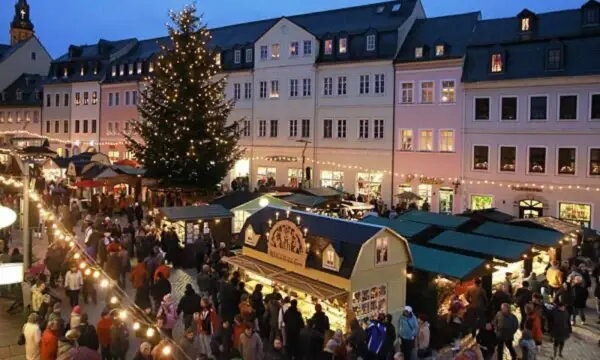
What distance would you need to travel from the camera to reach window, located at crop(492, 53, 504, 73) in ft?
102

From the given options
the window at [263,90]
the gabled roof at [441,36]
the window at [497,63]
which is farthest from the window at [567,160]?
the window at [263,90]

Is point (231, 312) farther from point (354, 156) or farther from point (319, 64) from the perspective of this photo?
point (319, 64)

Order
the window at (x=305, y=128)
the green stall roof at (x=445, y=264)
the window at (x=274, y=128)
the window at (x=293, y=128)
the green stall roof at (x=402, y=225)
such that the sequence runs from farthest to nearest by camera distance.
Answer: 1. the window at (x=274, y=128)
2. the window at (x=293, y=128)
3. the window at (x=305, y=128)
4. the green stall roof at (x=402, y=225)
5. the green stall roof at (x=445, y=264)

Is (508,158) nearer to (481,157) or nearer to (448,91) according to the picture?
(481,157)

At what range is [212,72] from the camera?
99.6 feet

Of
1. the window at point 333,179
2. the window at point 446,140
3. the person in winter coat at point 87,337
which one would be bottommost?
the person in winter coat at point 87,337

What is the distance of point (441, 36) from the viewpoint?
116ft

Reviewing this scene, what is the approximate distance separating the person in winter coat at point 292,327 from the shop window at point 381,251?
7.92 feet

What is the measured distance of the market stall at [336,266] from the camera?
13000mm

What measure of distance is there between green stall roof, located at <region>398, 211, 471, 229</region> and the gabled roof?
15.0 meters

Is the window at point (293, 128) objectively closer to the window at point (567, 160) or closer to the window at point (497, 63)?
the window at point (497, 63)

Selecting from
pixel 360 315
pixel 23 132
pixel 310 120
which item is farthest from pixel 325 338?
pixel 23 132

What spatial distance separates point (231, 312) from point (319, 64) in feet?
91.4

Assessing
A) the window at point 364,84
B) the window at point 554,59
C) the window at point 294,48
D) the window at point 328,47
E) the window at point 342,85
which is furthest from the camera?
the window at point 294,48
